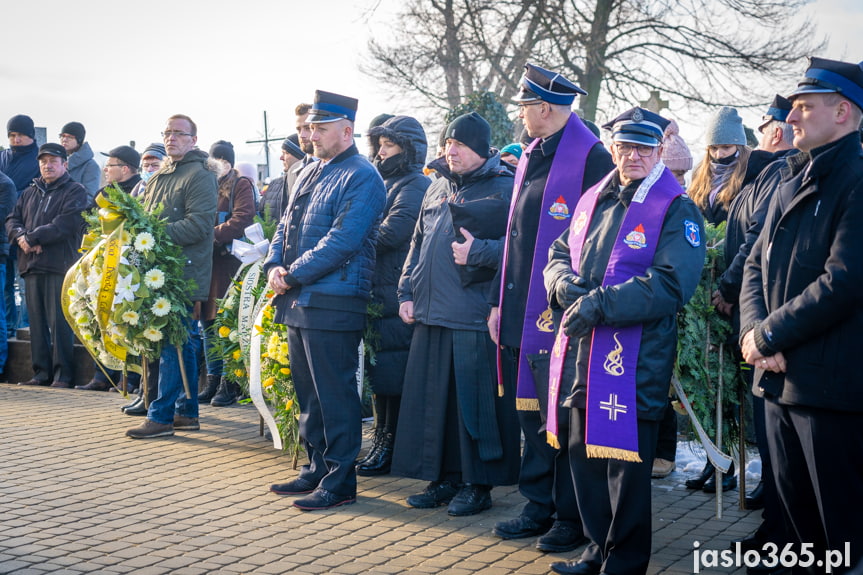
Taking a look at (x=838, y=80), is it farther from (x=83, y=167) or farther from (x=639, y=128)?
(x=83, y=167)

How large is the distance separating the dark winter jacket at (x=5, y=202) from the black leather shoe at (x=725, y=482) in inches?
310

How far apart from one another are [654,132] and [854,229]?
1.14 metres

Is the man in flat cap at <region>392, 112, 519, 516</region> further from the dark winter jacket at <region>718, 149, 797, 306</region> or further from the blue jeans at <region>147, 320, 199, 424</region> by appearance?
the blue jeans at <region>147, 320, 199, 424</region>

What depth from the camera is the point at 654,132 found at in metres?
4.67

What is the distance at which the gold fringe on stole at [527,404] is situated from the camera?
17.4 feet

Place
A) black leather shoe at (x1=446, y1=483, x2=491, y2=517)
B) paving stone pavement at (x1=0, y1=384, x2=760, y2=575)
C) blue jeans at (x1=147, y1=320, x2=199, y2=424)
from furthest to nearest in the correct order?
1. blue jeans at (x1=147, y1=320, x2=199, y2=424)
2. black leather shoe at (x1=446, y1=483, x2=491, y2=517)
3. paving stone pavement at (x1=0, y1=384, x2=760, y2=575)

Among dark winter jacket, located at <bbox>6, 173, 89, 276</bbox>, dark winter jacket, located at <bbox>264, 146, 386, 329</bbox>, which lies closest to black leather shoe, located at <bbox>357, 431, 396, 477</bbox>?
dark winter jacket, located at <bbox>264, 146, 386, 329</bbox>

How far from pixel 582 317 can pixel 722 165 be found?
293 cm

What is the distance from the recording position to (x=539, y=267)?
529cm

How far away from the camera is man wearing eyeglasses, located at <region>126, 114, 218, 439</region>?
26.0 feet

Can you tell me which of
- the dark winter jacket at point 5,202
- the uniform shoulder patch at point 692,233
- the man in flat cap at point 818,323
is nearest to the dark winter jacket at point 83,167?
the dark winter jacket at point 5,202

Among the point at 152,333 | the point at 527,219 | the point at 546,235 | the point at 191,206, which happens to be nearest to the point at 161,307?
the point at 152,333

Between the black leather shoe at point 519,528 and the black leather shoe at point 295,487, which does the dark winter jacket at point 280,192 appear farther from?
the black leather shoe at point 519,528

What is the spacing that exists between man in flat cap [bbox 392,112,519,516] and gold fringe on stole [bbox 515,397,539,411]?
0.56 m
